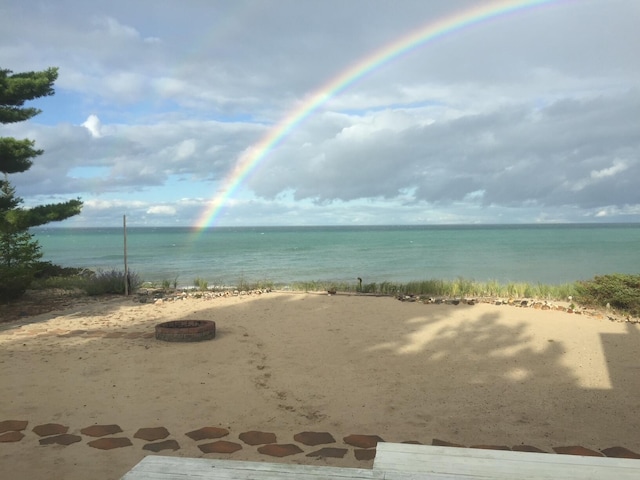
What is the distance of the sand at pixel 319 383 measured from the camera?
4184 millimetres

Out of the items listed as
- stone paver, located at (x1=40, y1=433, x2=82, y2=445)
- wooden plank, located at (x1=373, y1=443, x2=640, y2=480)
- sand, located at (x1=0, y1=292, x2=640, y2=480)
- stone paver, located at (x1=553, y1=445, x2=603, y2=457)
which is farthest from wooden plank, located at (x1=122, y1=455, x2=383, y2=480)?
stone paver, located at (x1=553, y1=445, x2=603, y2=457)

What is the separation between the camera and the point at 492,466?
7.54 ft

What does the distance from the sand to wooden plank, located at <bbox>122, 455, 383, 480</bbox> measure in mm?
→ 1431

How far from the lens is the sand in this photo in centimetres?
418

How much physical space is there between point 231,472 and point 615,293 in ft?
34.1

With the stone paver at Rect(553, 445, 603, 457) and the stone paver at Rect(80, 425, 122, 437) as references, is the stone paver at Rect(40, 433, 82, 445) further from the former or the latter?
the stone paver at Rect(553, 445, 603, 457)

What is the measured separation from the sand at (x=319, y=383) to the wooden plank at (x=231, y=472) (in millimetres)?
1431

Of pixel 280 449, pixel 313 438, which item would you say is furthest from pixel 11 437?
pixel 313 438

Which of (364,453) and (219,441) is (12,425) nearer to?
(219,441)

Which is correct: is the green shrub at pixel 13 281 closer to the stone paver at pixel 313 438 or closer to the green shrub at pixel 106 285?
the green shrub at pixel 106 285

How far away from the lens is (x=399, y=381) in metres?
5.86

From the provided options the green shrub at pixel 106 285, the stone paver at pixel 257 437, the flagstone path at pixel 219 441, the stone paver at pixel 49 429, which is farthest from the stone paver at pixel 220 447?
the green shrub at pixel 106 285

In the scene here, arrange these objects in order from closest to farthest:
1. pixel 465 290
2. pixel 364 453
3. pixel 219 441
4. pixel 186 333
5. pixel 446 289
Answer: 1. pixel 364 453
2. pixel 219 441
3. pixel 186 333
4. pixel 446 289
5. pixel 465 290

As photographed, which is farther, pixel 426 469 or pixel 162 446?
pixel 162 446
